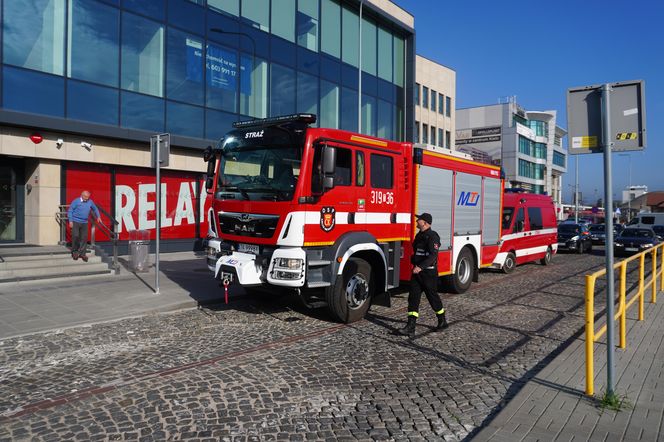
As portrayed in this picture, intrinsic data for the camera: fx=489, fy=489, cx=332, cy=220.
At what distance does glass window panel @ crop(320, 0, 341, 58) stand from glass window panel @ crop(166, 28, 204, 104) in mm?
6912

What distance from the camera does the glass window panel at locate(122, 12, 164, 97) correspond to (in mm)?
15141

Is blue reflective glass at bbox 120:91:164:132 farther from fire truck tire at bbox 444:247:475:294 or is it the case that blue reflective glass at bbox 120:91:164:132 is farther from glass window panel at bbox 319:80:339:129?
fire truck tire at bbox 444:247:475:294

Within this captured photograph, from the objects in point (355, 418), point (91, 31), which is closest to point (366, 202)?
point (355, 418)

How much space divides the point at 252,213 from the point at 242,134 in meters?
1.45

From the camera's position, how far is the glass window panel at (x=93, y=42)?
1389cm

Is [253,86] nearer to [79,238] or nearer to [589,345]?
[79,238]

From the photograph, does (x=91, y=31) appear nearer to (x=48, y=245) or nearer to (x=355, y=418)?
(x=48, y=245)

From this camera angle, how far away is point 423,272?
710 cm

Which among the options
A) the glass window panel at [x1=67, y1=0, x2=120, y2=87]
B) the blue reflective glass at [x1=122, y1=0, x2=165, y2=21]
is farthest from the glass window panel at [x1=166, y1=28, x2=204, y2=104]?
the glass window panel at [x1=67, y1=0, x2=120, y2=87]

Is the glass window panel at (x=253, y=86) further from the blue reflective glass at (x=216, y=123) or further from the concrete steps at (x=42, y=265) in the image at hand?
the concrete steps at (x=42, y=265)

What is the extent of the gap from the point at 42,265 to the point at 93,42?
275 inches

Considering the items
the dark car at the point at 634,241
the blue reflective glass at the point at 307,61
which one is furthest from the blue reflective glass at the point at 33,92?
the dark car at the point at 634,241

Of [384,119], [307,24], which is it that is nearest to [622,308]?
[307,24]

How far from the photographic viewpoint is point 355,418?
4234 mm
